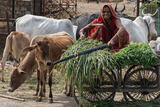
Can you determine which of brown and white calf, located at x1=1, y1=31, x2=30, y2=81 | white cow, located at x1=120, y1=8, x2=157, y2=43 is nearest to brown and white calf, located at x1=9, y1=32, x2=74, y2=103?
brown and white calf, located at x1=1, y1=31, x2=30, y2=81

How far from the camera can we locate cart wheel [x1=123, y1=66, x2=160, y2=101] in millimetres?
6723

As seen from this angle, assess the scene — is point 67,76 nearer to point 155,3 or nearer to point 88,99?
point 88,99

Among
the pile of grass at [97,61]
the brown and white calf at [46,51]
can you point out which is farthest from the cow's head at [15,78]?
the pile of grass at [97,61]

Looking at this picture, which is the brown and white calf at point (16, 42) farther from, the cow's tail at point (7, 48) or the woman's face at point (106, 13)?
the woman's face at point (106, 13)

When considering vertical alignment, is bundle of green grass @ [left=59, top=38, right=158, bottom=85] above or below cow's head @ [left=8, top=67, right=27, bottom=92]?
above

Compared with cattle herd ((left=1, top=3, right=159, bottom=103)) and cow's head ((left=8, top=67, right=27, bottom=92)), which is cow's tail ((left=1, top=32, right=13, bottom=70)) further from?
cow's head ((left=8, top=67, right=27, bottom=92))

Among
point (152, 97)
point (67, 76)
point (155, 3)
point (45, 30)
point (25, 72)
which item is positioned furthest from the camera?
point (155, 3)

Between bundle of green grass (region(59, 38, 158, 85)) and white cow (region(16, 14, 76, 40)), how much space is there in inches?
196

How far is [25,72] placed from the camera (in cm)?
797

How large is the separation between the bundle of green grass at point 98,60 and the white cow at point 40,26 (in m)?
4.98

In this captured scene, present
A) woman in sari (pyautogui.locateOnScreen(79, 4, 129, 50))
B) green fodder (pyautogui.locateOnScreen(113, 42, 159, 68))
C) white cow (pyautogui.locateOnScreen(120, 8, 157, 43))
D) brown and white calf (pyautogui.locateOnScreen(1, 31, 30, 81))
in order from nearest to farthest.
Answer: green fodder (pyautogui.locateOnScreen(113, 42, 159, 68)), woman in sari (pyautogui.locateOnScreen(79, 4, 129, 50)), brown and white calf (pyautogui.locateOnScreen(1, 31, 30, 81)), white cow (pyautogui.locateOnScreen(120, 8, 157, 43))

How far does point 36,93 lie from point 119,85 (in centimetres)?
241

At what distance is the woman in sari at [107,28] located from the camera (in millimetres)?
7224

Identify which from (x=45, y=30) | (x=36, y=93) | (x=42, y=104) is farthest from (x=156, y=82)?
(x=45, y=30)
